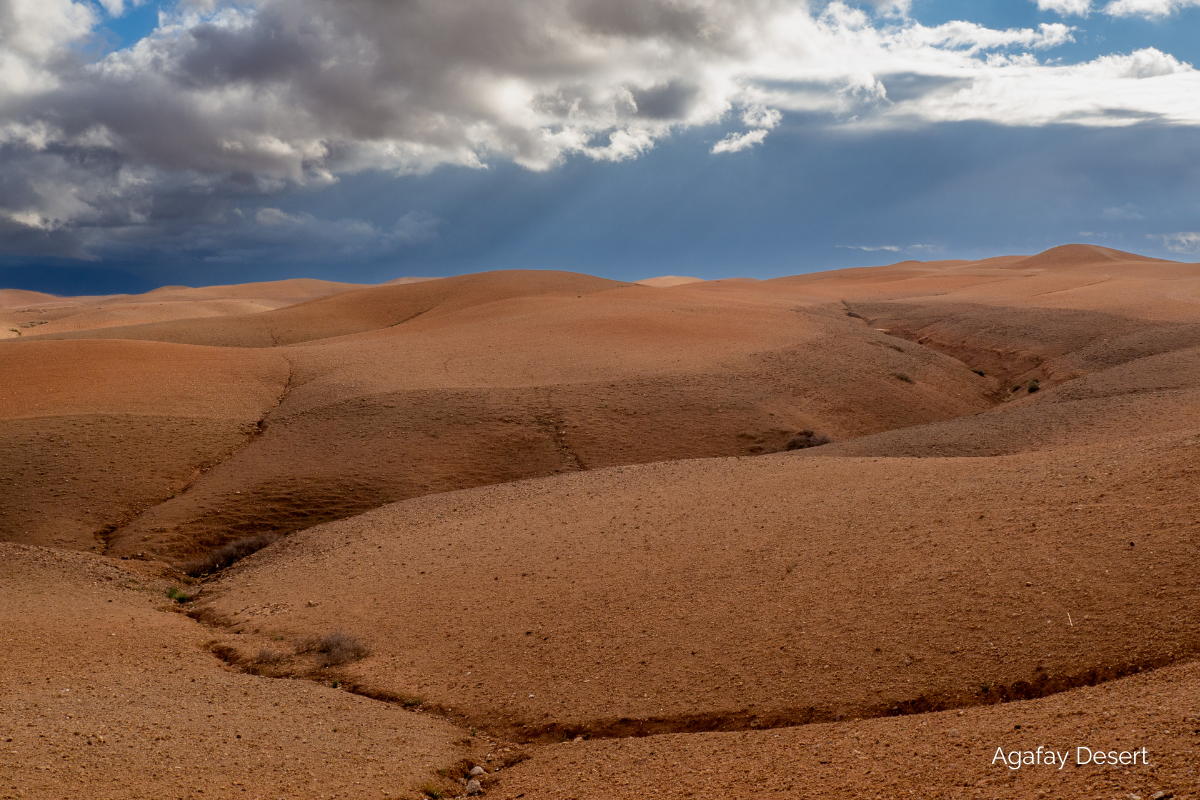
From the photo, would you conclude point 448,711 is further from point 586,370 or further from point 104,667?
point 586,370

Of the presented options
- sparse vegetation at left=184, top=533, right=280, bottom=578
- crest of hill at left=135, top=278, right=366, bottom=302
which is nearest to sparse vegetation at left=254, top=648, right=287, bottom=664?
sparse vegetation at left=184, top=533, right=280, bottom=578

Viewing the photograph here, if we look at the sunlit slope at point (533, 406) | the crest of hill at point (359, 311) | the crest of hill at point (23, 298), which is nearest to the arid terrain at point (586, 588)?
the sunlit slope at point (533, 406)

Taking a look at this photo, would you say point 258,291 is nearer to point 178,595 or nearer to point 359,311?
point 359,311

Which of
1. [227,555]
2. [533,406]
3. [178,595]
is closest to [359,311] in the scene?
[533,406]

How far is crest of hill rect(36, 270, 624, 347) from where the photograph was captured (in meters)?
46.4

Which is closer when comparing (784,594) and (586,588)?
(784,594)

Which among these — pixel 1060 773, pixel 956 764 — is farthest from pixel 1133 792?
pixel 956 764

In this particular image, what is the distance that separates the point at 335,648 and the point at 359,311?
46094 mm

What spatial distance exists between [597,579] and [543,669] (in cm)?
230

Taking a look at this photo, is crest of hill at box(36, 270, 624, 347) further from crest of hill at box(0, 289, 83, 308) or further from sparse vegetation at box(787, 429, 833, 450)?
crest of hill at box(0, 289, 83, 308)

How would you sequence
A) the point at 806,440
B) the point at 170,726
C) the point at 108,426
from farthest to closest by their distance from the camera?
the point at 806,440 < the point at 108,426 < the point at 170,726

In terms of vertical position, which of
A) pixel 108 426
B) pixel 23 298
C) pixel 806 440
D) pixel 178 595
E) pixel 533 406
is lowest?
pixel 178 595

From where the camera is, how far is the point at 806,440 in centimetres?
2308

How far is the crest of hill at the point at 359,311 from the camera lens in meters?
46.4
